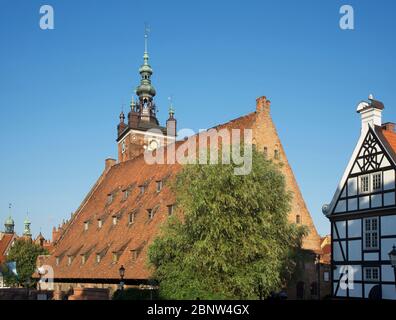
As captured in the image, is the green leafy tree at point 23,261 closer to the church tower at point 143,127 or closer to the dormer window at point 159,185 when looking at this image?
the church tower at point 143,127

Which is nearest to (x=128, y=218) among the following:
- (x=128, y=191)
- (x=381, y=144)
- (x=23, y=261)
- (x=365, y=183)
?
(x=128, y=191)

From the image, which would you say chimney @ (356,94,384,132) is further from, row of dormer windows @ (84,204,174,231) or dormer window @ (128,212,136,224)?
dormer window @ (128,212,136,224)

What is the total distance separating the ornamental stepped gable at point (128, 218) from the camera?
3897 cm

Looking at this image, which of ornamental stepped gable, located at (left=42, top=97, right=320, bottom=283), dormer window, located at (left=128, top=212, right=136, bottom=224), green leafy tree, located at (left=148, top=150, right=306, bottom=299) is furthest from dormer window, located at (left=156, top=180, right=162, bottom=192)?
green leafy tree, located at (left=148, top=150, right=306, bottom=299)

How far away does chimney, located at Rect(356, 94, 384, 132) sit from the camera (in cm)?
3209

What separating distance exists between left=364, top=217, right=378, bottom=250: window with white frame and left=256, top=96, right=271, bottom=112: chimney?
12692 mm

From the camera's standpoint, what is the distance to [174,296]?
2703cm

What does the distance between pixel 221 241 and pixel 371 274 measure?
364 inches

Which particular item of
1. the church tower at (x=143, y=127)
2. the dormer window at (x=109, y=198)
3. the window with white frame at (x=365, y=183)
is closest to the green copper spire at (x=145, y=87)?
the church tower at (x=143, y=127)

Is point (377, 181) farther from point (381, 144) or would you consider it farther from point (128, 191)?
point (128, 191)

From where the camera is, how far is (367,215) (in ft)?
100

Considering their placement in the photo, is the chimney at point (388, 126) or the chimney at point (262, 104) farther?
the chimney at point (262, 104)

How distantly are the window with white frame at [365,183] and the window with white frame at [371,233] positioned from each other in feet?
6.02
